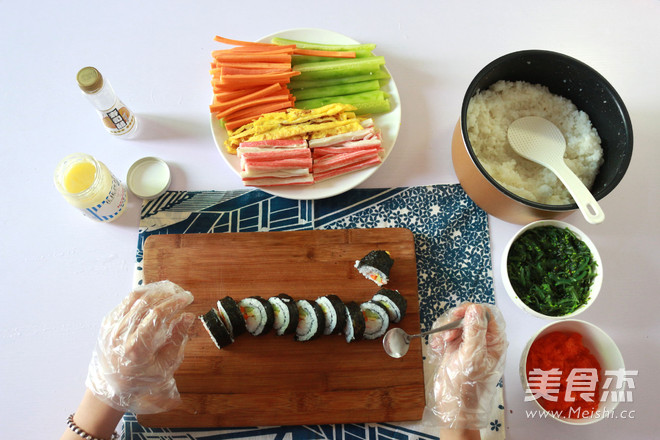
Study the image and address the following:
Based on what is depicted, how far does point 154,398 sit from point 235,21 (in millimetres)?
1807

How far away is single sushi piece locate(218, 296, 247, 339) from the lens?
1772 millimetres

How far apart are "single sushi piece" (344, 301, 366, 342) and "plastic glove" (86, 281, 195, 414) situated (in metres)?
0.59

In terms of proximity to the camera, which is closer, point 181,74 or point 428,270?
point 428,270

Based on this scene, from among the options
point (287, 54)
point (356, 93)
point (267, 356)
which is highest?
point (287, 54)

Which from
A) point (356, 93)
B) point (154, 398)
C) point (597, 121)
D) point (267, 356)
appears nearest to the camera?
point (154, 398)

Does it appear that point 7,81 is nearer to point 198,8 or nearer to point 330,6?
point 198,8

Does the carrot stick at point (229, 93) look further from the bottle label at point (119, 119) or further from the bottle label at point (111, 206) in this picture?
the bottle label at point (111, 206)

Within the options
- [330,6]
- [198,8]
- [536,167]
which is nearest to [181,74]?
[198,8]

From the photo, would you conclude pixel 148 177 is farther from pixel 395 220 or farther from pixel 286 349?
pixel 395 220

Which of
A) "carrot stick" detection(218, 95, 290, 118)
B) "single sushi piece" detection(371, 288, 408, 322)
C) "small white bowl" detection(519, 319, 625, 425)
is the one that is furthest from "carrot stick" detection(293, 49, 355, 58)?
"small white bowl" detection(519, 319, 625, 425)

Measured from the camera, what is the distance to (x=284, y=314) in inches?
71.1

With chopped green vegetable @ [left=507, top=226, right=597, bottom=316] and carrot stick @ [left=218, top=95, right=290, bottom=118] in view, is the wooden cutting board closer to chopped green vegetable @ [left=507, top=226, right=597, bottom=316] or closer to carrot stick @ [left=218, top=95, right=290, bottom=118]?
chopped green vegetable @ [left=507, top=226, right=597, bottom=316]

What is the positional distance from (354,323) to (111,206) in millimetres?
1130

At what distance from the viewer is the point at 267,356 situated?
73.4 inches
